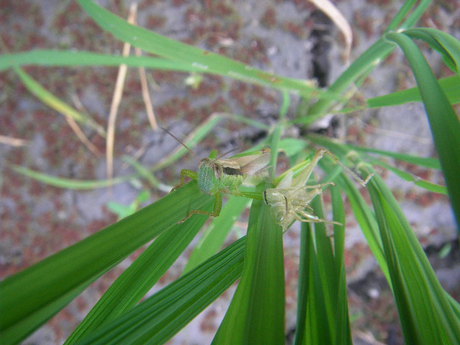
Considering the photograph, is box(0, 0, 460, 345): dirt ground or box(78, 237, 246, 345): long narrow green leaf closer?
box(78, 237, 246, 345): long narrow green leaf

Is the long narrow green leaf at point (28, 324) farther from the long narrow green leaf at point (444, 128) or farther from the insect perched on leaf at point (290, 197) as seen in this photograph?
the long narrow green leaf at point (444, 128)

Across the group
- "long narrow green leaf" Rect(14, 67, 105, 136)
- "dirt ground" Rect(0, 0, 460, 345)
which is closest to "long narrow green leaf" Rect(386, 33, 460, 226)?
"dirt ground" Rect(0, 0, 460, 345)

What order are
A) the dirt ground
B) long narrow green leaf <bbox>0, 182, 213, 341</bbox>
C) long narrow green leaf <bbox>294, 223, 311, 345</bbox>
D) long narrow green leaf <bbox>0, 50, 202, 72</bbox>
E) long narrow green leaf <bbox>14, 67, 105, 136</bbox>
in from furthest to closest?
the dirt ground < long narrow green leaf <bbox>14, 67, 105, 136</bbox> < long narrow green leaf <bbox>0, 50, 202, 72</bbox> < long narrow green leaf <bbox>294, 223, 311, 345</bbox> < long narrow green leaf <bbox>0, 182, 213, 341</bbox>

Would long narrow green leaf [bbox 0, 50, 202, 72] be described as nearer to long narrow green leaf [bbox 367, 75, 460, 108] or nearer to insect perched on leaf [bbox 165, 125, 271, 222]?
insect perched on leaf [bbox 165, 125, 271, 222]

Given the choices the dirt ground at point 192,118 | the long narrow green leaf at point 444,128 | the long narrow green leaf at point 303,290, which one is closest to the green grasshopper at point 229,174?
the long narrow green leaf at point 303,290

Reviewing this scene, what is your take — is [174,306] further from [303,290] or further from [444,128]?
[444,128]

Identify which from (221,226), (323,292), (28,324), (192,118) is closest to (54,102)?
(192,118)
